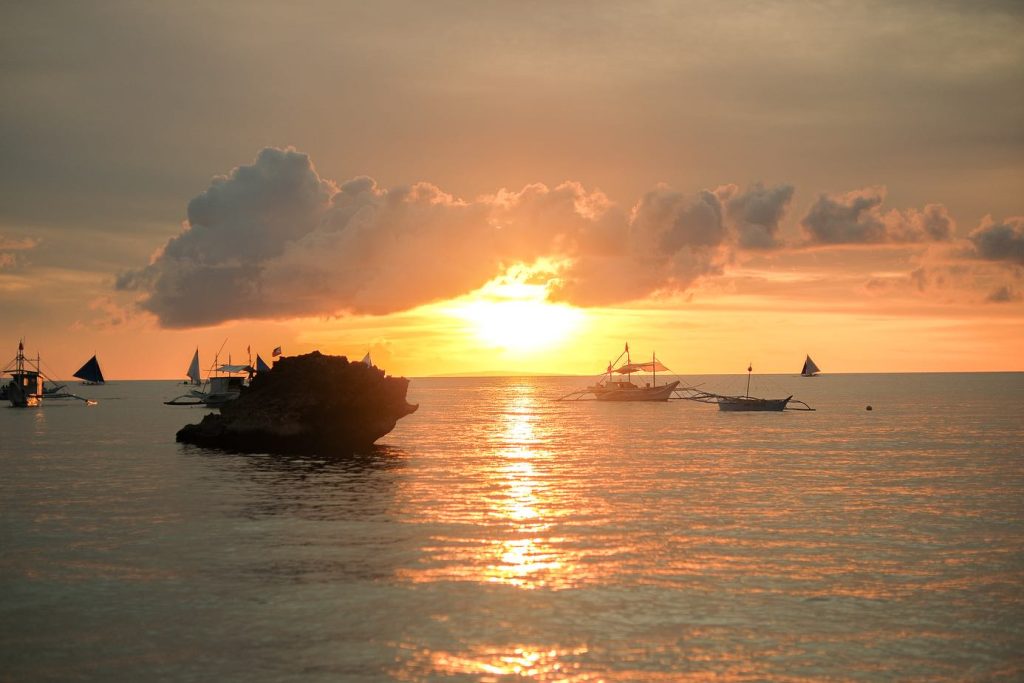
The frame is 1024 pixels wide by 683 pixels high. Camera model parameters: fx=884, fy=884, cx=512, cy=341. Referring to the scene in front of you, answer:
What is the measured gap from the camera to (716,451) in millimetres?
72438

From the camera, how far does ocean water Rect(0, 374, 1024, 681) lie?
59.4 feet

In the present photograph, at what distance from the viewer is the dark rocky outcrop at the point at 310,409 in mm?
70688

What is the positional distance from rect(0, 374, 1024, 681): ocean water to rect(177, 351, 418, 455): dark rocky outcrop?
12.2 meters

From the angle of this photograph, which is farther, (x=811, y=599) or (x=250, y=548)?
(x=250, y=548)

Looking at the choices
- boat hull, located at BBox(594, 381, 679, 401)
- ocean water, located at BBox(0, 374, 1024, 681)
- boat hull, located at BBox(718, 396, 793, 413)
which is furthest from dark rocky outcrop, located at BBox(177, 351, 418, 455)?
boat hull, located at BBox(594, 381, 679, 401)

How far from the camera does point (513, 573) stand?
25938mm

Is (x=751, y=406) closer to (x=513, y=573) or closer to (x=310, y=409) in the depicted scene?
(x=310, y=409)

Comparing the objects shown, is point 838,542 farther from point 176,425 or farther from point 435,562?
point 176,425

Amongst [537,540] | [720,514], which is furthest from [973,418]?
[537,540]

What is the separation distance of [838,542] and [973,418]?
108514 millimetres

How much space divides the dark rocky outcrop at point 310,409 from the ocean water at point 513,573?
12231mm

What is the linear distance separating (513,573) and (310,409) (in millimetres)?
47469

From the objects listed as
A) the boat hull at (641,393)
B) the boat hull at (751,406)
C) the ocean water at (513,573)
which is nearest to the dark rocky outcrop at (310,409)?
the ocean water at (513,573)

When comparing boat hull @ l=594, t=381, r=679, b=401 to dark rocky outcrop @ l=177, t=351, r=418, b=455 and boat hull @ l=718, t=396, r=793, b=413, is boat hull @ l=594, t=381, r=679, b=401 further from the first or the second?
dark rocky outcrop @ l=177, t=351, r=418, b=455
